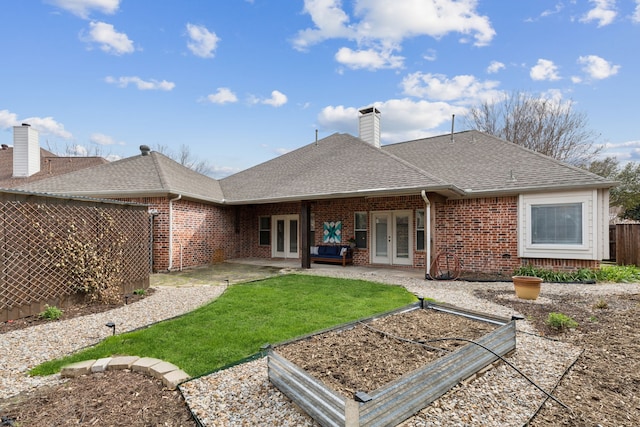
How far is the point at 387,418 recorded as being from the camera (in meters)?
2.12

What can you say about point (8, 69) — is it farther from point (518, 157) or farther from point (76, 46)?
point (518, 157)

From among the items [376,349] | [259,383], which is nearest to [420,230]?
[376,349]

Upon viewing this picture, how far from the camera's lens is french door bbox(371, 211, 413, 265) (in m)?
11.1

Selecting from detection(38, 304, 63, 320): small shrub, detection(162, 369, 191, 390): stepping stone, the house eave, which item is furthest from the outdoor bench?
detection(162, 369, 191, 390): stepping stone

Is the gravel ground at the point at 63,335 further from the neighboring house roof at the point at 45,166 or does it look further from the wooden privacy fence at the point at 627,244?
the neighboring house roof at the point at 45,166

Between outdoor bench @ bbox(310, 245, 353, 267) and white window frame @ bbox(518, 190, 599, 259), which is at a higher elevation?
white window frame @ bbox(518, 190, 599, 259)

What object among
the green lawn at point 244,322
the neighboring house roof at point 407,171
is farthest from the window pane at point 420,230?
the green lawn at point 244,322

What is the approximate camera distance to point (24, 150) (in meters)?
17.6

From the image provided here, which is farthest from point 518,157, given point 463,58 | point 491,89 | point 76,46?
point 76,46

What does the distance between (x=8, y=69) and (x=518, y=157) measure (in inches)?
772

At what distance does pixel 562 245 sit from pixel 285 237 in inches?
383

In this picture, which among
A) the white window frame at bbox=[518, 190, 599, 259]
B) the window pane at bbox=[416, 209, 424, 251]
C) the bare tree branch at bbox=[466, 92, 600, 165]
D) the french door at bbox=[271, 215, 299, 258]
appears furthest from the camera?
the bare tree branch at bbox=[466, 92, 600, 165]

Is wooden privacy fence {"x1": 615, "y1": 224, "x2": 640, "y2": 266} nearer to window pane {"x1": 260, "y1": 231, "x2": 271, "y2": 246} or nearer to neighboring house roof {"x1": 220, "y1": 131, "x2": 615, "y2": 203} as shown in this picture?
neighboring house roof {"x1": 220, "y1": 131, "x2": 615, "y2": 203}

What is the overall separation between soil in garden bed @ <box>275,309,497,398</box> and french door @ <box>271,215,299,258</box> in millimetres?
9787
